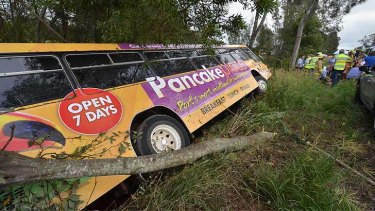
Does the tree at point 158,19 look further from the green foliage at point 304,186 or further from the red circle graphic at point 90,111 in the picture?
the green foliage at point 304,186

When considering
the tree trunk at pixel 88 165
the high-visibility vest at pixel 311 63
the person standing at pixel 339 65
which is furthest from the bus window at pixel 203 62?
the high-visibility vest at pixel 311 63

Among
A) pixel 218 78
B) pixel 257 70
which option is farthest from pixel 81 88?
pixel 257 70

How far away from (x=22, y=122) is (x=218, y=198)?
7.41 ft

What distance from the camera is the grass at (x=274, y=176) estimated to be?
11.7 ft

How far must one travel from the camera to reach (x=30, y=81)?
3.81 meters

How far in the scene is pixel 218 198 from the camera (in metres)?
3.63

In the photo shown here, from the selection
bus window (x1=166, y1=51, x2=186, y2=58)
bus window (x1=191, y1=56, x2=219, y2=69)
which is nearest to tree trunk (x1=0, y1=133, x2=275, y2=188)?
bus window (x1=166, y1=51, x2=186, y2=58)

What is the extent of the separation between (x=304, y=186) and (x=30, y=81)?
3.42 metres

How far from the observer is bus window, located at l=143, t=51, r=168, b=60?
5.58m

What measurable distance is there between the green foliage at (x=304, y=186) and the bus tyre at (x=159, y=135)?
1.32 m

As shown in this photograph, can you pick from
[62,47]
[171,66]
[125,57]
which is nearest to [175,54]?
[171,66]

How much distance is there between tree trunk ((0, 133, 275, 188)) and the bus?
0.23 m

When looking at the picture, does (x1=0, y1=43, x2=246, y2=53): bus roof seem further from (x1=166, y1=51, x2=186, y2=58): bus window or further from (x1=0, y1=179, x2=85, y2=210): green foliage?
(x1=0, y1=179, x2=85, y2=210): green foliage

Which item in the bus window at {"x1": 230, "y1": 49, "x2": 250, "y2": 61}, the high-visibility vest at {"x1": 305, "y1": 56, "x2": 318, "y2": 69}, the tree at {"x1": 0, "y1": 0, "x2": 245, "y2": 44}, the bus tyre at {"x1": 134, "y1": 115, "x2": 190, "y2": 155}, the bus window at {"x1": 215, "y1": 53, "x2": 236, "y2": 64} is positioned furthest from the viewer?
the high-visibility vest at {"x1": 305, "y1": 56, "x2": 318, "y2": 69}
